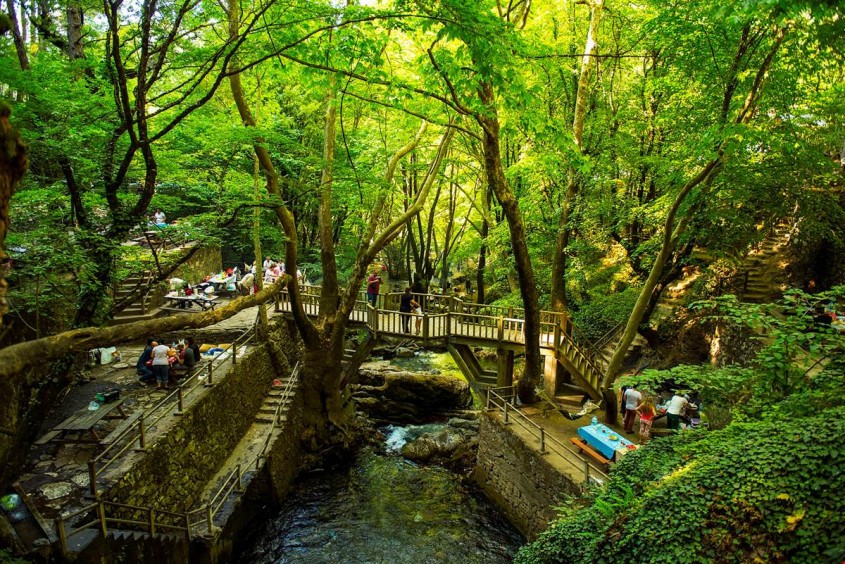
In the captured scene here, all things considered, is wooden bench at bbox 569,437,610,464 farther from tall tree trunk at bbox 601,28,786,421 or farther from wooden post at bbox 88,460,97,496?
wooden post at bbox 88,460,97,496

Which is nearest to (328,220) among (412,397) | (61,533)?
(412,397)

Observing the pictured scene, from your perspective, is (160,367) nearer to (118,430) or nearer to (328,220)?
(118,430)

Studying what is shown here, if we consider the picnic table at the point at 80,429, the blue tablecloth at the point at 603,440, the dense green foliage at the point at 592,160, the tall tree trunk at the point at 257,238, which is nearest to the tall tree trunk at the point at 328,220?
the dense green foliage at the point at 592,160

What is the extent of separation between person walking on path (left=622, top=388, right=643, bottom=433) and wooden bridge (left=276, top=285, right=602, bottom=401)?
1.84 meters

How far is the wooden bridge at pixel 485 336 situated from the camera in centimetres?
1272

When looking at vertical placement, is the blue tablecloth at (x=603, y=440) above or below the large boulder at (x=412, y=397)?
above

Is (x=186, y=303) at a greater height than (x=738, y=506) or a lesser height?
lesser

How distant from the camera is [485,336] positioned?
1334cm

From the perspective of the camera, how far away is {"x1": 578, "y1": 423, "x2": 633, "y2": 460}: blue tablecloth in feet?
29.0

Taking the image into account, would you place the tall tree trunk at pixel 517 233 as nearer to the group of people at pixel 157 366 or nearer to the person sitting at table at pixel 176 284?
the group of people at pixel 157 366

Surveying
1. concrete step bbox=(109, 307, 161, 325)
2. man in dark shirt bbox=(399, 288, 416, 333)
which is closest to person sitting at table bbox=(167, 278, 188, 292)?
concrete step bbox=(109, 307, 161, 325)

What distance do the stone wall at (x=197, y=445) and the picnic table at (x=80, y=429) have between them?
115 cm

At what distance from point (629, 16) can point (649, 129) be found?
12.1 feet

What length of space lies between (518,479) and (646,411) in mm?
3356
